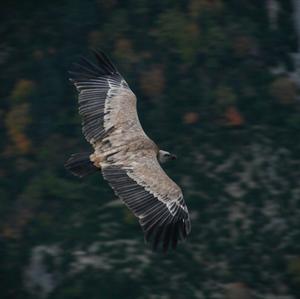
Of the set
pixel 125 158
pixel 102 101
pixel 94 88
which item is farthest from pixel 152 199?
pixel 94 88

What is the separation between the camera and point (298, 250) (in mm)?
27969

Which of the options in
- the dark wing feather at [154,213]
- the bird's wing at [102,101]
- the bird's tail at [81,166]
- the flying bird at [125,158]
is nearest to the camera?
the dark wing feather at [154,213]

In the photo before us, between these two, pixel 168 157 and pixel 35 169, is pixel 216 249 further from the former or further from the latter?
pixel 168 157

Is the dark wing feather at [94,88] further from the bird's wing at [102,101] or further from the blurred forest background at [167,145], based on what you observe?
the blurred forest background at [167,145]

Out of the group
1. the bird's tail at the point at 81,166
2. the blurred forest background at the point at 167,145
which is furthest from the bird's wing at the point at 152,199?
the blurred forest background at the point at 167,145

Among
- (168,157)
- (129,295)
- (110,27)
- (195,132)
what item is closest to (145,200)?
(168,157)

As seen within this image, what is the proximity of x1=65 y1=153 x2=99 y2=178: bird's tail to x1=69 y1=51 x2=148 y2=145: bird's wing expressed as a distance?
80 cm

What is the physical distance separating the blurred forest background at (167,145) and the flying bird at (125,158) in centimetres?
947

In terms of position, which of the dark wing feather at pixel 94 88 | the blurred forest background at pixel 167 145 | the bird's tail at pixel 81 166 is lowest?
the blurred forest background at pixel 167 145

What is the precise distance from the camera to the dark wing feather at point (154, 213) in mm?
15633

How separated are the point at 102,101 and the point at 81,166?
2.05 m

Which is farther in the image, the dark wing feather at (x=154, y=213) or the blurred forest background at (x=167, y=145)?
the blurred forest background at (x=167, y=145)

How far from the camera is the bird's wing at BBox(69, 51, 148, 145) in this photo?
1802 cm

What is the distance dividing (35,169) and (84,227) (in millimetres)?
3556
